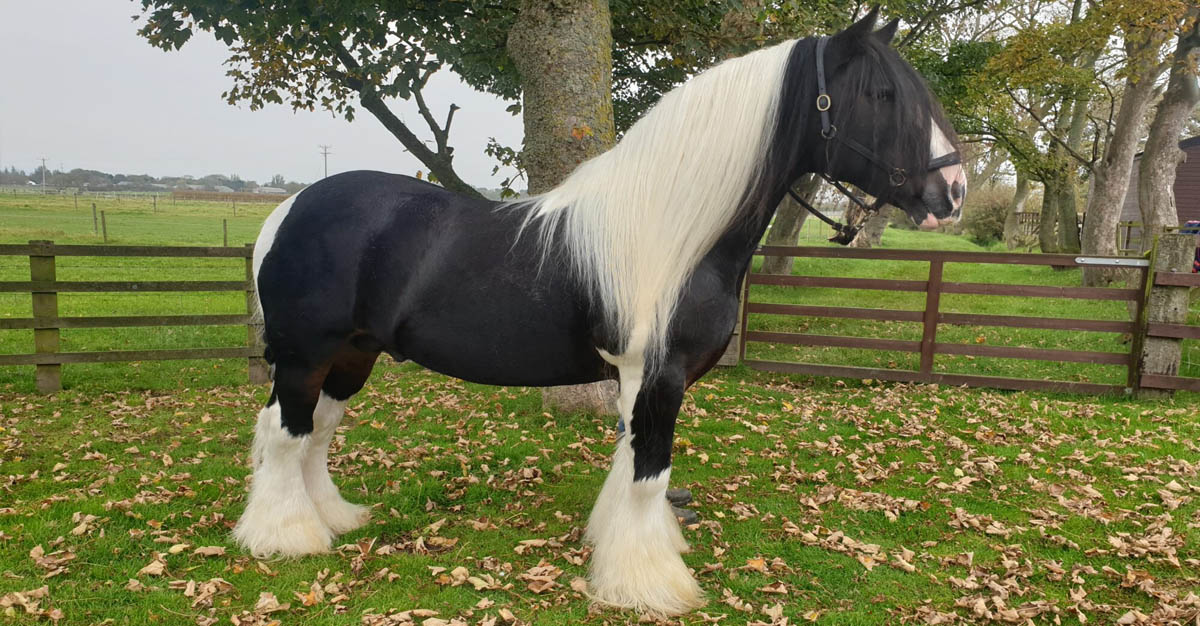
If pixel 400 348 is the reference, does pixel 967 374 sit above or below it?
below

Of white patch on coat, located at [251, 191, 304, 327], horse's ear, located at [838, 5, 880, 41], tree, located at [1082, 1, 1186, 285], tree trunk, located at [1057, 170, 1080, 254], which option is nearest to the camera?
horse's ear, located at [838, 5, 880, 41]

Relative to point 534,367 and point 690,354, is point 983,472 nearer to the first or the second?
point 690,354

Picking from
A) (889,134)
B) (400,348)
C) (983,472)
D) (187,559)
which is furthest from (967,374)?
(187,559)

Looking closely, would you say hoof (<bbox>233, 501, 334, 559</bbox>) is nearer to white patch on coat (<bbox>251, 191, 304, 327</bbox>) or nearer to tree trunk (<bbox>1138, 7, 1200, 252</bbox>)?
white patch on coat (<bbox>251, 191, 304, 327</bbox>)

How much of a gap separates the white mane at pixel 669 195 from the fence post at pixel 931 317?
204 inches

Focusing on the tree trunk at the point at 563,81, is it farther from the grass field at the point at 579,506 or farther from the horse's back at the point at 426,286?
the grass field at the point at 579,506

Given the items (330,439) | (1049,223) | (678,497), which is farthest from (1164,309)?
(1049,223)

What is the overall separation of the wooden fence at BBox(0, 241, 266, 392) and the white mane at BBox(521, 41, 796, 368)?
15.7 feet

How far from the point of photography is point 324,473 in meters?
3.53

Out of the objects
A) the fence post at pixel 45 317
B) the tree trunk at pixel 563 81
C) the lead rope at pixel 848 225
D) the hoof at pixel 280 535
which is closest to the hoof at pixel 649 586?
the hoof at pixel 280 535

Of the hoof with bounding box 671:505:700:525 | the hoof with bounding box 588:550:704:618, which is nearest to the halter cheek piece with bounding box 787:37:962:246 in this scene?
the hoof with bounding box 588:550:704:618

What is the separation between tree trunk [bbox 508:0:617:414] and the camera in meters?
4.84

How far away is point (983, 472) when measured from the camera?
177 inches

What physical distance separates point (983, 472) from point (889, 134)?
124 inches
